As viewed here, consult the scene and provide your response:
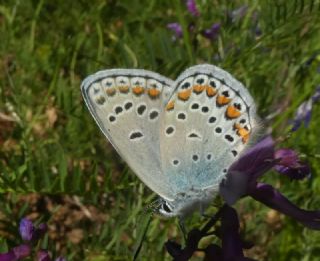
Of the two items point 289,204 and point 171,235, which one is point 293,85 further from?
point 289,204

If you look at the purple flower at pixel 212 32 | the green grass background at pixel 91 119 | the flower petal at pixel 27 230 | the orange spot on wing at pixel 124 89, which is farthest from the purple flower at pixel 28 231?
the purple flower at pixel 212 32

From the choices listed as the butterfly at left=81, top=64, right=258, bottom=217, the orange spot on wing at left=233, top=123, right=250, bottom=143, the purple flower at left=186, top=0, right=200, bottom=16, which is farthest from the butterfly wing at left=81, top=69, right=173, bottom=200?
the purple flower at left=186, top=0, right=200, bottom=16

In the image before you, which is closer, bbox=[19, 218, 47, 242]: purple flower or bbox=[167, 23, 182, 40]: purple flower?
bbox=[19, 218, 47, 242]: purple flower

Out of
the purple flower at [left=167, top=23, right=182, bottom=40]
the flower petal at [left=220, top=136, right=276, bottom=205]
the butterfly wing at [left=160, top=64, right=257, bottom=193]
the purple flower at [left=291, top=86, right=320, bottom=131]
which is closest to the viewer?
the flower petal at [left=220, top=136, right=276, bottom=205]

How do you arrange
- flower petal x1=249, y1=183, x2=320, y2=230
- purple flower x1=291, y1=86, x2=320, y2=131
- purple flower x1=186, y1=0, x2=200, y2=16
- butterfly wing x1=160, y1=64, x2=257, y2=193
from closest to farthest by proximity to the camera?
flower petal x1=249, y1=183, x2=320, y2=230 < butterfly wing x1=160, y1=64, x2=257, y2=193 < purple flower x1=291, y1=86, x2=320, y2=131 < purple flower x1=186, y1=0, x2=200, y2=16

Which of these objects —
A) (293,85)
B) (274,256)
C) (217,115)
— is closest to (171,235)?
(274,256)

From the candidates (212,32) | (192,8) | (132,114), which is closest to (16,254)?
(132,114)

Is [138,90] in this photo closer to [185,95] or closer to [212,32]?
[185,95]

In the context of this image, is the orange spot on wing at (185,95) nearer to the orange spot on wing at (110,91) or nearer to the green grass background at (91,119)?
the orange spot on wing at (110,91)

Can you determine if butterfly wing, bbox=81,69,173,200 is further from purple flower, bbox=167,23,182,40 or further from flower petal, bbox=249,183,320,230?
purple flower, bbox=167,23,182,40
